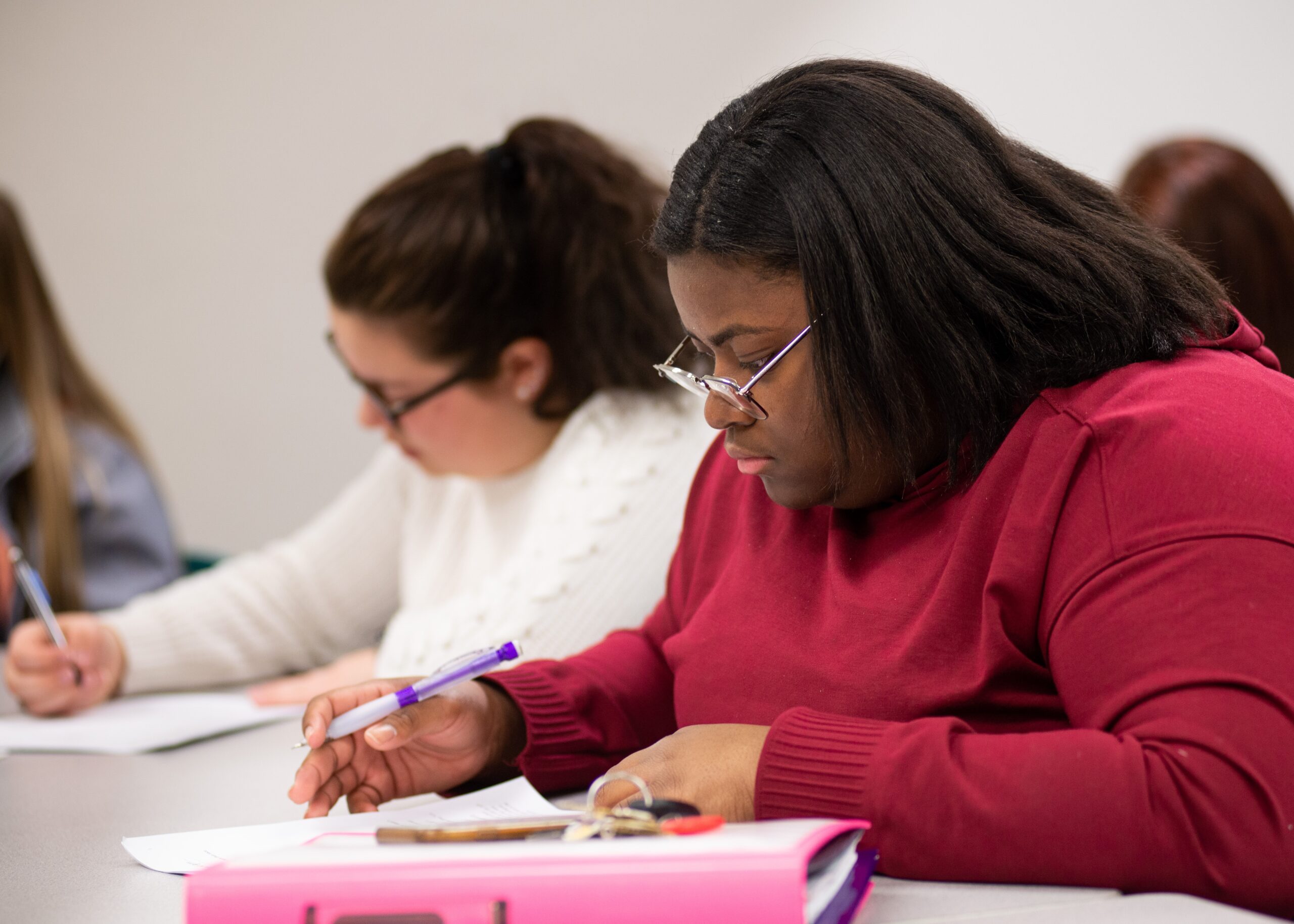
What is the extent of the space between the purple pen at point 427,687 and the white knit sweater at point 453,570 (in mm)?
421

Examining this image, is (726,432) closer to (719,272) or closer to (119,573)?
(719,272)

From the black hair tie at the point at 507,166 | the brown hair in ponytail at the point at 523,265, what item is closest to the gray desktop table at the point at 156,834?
the brown hair in ponytail at the point at 523,265

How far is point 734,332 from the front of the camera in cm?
92

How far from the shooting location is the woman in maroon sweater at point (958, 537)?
70cm

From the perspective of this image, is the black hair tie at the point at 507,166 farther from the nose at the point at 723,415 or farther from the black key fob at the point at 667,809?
the black key fob at the point at 667,809

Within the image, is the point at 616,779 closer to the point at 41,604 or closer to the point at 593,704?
the point at 593,704

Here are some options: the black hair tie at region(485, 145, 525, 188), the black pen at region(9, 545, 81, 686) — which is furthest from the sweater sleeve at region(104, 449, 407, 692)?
the black hair tie at region(485, 145, 525, 188)

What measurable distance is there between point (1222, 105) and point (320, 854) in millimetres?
2225

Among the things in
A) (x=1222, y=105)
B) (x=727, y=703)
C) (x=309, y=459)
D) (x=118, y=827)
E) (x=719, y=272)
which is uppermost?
(x=1222, y=105)

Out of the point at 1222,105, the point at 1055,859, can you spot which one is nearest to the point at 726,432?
the point at 1055,859

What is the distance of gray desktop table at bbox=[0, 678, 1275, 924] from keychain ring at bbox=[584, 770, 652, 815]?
14 centimetres

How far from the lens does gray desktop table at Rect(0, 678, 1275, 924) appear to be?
707mm

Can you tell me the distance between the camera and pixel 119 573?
217 centimetres

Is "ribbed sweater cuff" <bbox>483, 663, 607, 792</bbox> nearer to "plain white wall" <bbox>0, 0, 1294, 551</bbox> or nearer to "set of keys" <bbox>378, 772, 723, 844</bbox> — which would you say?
"set of keys" <bbox>378, 772, 723, 844</bbox>
